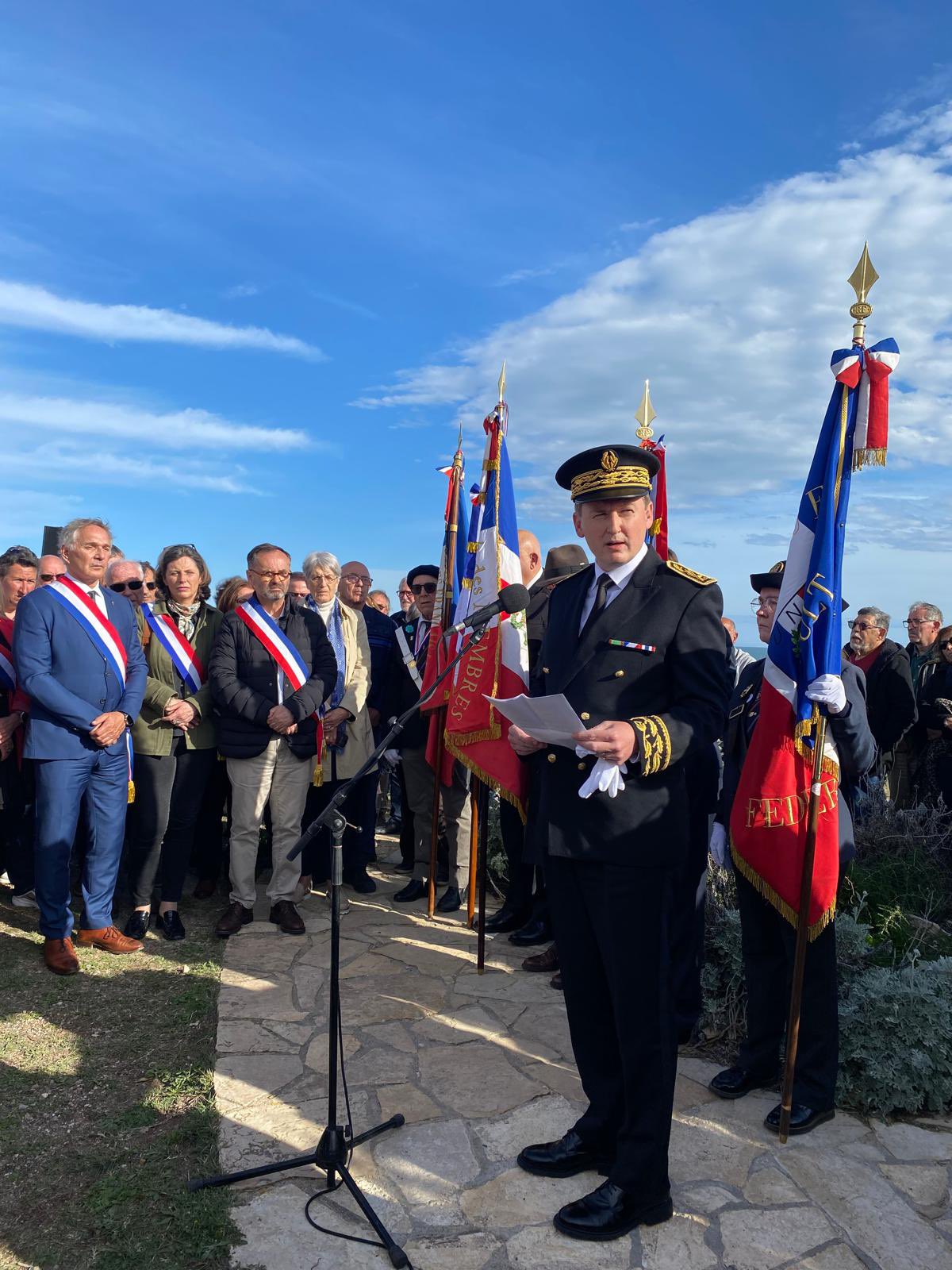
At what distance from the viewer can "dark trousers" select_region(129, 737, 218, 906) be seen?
18.4 ft

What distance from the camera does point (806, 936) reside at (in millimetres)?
3416

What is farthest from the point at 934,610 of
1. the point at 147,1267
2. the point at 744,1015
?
the point at 147,1267

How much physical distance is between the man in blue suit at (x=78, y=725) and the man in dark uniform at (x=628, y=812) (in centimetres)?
309

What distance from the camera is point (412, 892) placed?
639 centimetres

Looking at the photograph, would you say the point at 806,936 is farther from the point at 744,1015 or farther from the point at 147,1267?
the point at 147,1267

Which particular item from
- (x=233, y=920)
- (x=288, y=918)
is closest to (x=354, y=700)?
(x=288, y=918)

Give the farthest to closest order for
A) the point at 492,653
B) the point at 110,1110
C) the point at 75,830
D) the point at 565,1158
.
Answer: the point at 492,653 < the point at 75,830 < the point at 110,1110 < the point at 565,1158

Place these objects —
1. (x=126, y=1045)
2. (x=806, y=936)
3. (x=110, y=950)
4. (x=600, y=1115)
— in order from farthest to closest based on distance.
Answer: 1. (x=110, y=950)
2. (x=126, y=1045)
3. (x=806, y=936)
4. (x=600, y=1115)

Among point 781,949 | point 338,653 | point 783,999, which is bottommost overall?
point 783,999

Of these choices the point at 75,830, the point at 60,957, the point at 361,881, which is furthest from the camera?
the point at 361,881

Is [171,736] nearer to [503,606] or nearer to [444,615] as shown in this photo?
[444,615]

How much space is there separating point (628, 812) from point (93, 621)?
11.5 ft

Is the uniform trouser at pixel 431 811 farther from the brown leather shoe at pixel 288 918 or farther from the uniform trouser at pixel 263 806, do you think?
the brown leather shoe at pixel 288 918

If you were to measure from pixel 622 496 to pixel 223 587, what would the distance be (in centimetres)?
387
